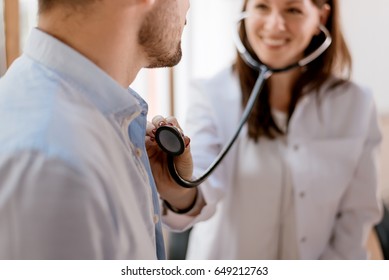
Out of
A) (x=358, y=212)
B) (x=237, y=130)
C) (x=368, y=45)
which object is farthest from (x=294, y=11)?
(x=368, y=45)

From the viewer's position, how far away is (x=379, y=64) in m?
2.10

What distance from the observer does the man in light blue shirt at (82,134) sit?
1.50 feet

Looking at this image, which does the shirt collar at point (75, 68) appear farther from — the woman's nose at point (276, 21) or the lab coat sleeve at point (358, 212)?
the lab coat sleeve at point (358, 212)

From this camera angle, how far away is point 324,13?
1229 mm

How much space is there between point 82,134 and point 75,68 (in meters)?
0.09

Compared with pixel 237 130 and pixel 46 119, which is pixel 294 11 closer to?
pixel 237 130

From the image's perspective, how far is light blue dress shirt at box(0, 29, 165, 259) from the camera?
0.46 meters

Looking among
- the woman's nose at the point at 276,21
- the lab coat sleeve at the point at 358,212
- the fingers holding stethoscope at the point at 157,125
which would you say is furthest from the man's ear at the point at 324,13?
the fingers holding stethoscope at the point at 157,125

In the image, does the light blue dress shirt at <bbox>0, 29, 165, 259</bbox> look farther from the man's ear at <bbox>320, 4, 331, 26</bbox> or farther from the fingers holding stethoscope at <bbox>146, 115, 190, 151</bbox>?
the man's ear at <bbox>320, 4, 331, 26</bbox>

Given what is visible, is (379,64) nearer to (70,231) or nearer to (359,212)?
(359,212)

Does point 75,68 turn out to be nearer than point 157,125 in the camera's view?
Yes

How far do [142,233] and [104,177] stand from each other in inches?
4.4

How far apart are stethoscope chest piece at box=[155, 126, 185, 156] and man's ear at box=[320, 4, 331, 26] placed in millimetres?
641

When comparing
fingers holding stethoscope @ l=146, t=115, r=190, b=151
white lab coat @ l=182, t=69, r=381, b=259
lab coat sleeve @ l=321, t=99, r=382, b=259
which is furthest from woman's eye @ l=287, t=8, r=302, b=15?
fingers holding stethoscope @ l=146, t=115, r=190, b=151
